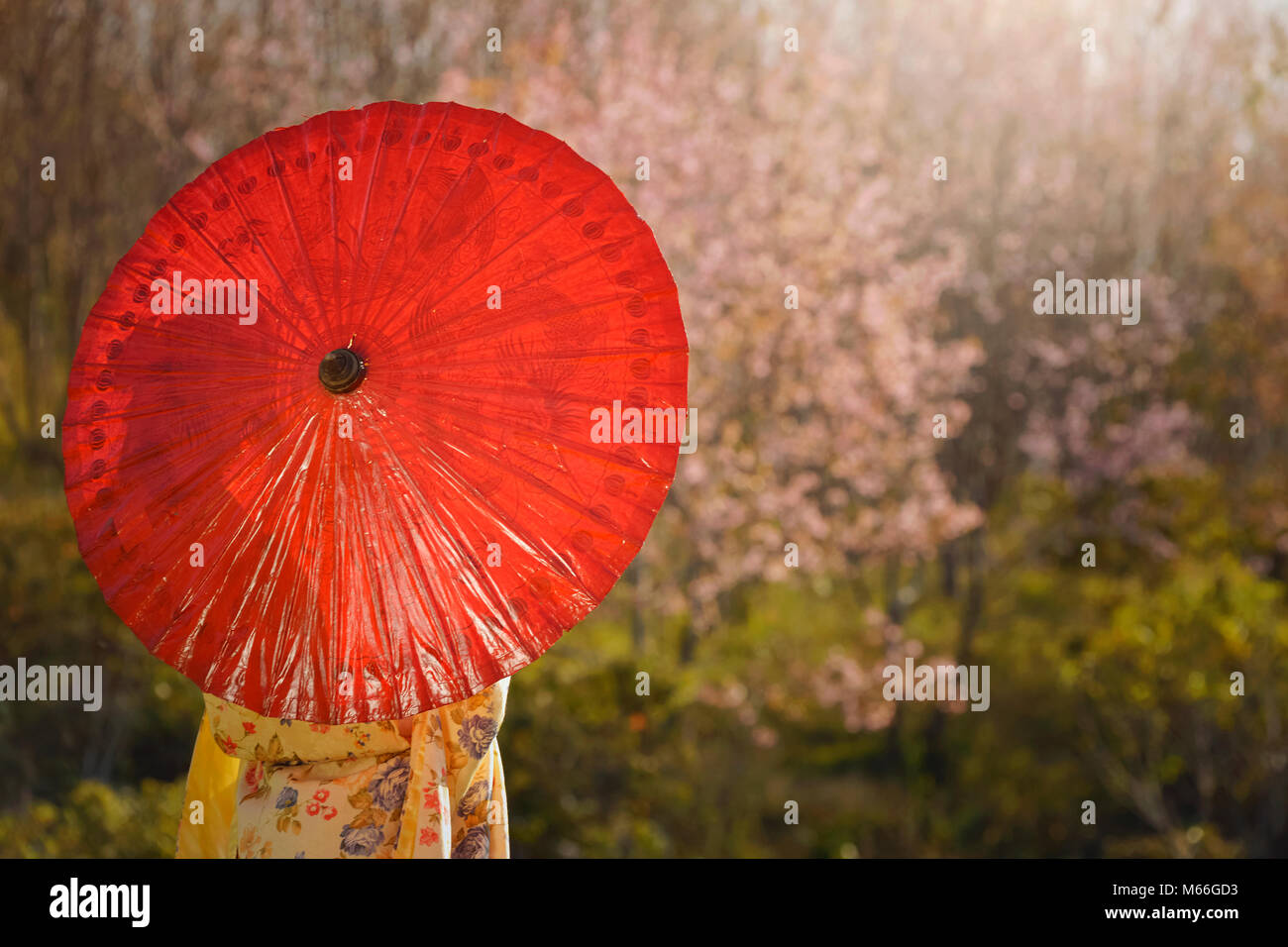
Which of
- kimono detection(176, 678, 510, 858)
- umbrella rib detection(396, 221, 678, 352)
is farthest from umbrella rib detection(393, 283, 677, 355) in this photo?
kimono detection(176, 678, 510, 858)

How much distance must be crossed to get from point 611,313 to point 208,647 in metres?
0.68

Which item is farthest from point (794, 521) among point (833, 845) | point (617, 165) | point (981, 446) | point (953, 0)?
point (953, 0)

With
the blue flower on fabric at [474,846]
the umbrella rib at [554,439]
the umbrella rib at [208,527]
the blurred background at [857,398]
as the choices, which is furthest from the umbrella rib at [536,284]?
the blurred background at [857,398]

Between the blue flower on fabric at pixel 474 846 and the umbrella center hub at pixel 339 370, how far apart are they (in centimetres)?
72

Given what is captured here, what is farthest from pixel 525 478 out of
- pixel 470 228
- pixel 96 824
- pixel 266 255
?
pixel 96 824

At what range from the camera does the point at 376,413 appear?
1.21 metres

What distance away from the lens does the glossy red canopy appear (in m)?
1.22

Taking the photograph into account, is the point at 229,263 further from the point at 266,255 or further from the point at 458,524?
the point at 458,524

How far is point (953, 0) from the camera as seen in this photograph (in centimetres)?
509

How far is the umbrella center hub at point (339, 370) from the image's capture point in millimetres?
1162

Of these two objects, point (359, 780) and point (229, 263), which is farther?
point (359, 780)

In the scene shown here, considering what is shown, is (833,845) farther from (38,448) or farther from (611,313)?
(38,448)

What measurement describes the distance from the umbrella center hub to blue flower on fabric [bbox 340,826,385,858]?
2.15 ft

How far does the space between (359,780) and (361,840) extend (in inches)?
3.3
